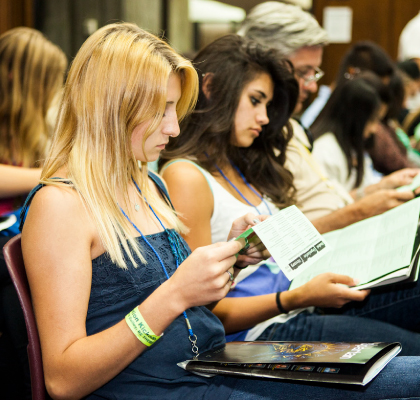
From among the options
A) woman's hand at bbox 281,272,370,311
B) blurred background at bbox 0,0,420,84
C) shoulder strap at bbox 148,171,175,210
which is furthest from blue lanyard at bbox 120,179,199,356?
blurred background at bbox 0,0,420,84

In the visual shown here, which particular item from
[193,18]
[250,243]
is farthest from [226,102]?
[193,18]

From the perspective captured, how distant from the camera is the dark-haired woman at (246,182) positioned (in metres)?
1.41

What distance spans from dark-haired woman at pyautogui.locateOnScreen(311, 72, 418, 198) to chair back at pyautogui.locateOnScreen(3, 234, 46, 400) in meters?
1.98

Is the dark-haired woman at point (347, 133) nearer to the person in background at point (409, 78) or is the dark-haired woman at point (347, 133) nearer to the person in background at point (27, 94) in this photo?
the person in background at point (27, 94)

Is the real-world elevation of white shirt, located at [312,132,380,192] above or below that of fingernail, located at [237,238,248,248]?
below

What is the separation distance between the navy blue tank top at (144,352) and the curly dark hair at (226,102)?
1.95 ft

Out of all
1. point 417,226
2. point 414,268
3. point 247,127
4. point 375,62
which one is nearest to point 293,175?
point 247,127

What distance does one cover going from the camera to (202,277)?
954 mm

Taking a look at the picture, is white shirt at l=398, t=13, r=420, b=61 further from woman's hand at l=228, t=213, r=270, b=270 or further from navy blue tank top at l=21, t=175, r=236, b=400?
navy blue tank top at l=21, t=175, r=236, b=400

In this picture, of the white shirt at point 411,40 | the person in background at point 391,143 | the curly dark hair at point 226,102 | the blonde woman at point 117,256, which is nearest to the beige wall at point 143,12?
the person in background at point 391,143

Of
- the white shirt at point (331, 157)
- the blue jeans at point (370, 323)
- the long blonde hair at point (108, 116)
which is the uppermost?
the long blonde hair at point (108, 116)

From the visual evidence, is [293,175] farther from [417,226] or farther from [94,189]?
[94,189]

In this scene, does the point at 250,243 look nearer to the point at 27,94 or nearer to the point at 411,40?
the point at 27,94

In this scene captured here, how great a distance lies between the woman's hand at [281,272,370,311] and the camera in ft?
4.42
